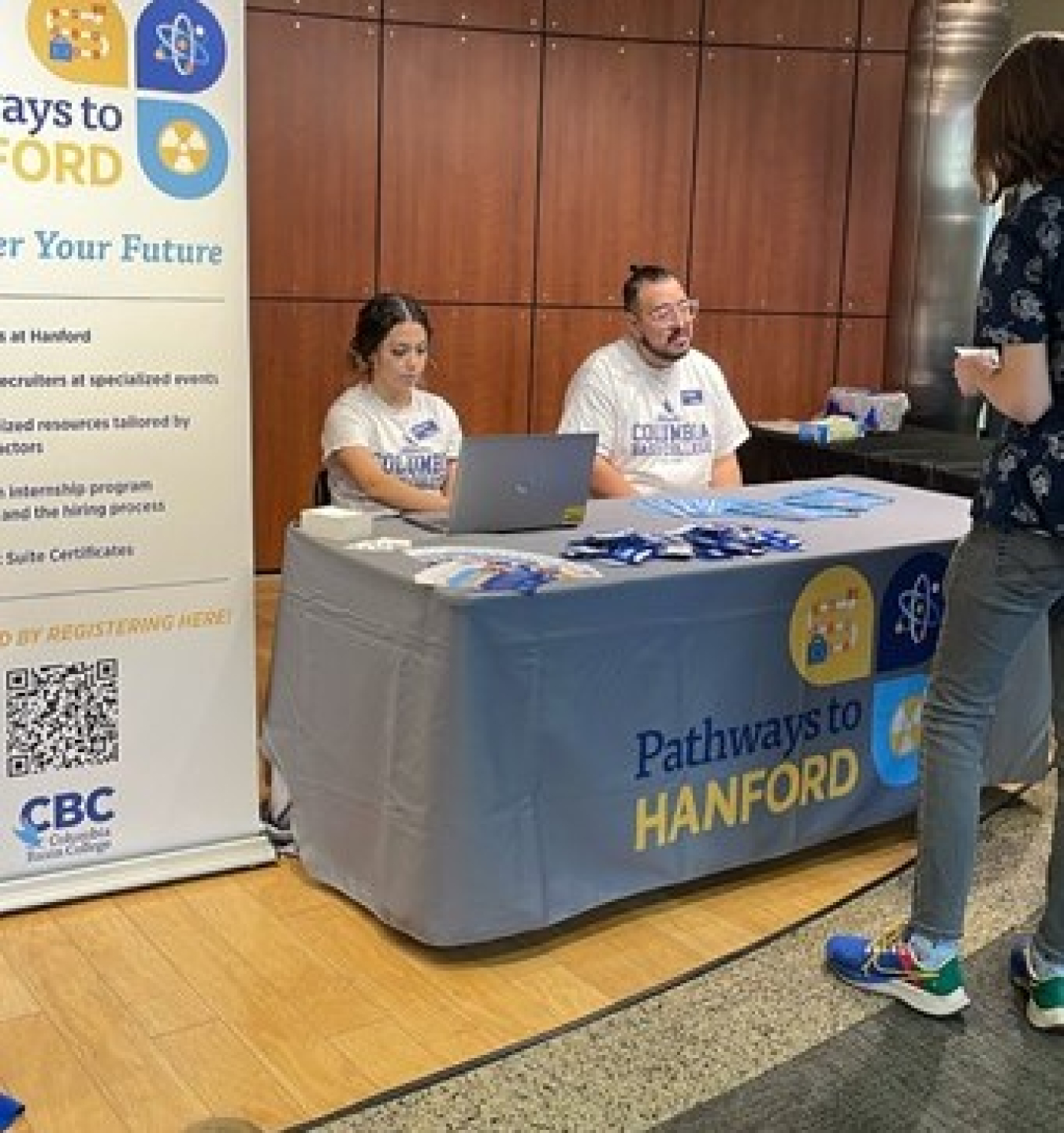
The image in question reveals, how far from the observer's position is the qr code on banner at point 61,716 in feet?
8.75

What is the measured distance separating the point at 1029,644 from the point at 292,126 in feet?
11.0

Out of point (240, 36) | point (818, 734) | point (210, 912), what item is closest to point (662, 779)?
point (818, 734)

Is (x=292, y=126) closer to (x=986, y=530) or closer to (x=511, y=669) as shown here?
(x=511, y=669)

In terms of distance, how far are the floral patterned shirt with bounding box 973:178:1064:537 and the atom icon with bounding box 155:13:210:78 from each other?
1444 millimetres

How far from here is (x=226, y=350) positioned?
9.09 ft

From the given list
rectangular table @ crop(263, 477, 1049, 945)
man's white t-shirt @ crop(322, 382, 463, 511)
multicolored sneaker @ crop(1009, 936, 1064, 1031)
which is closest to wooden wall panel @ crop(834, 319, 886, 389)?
man's white t-shirt @ crop(322, 382, 463, 511)

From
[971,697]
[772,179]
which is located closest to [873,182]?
[772,179]

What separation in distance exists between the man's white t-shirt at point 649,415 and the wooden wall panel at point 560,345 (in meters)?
1.85

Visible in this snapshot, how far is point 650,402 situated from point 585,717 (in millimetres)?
1521

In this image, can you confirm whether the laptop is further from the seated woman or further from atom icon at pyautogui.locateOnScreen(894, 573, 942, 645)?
atom icon at pyautogui.locateOnScreen(894, 573, 942, 645)

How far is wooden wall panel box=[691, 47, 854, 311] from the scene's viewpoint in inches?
228

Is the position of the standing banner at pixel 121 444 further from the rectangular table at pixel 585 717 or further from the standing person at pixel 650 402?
the standing person at pixel 650 402

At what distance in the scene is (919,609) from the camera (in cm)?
306

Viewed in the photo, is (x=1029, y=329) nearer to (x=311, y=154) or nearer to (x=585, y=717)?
(x=585, y=717)
